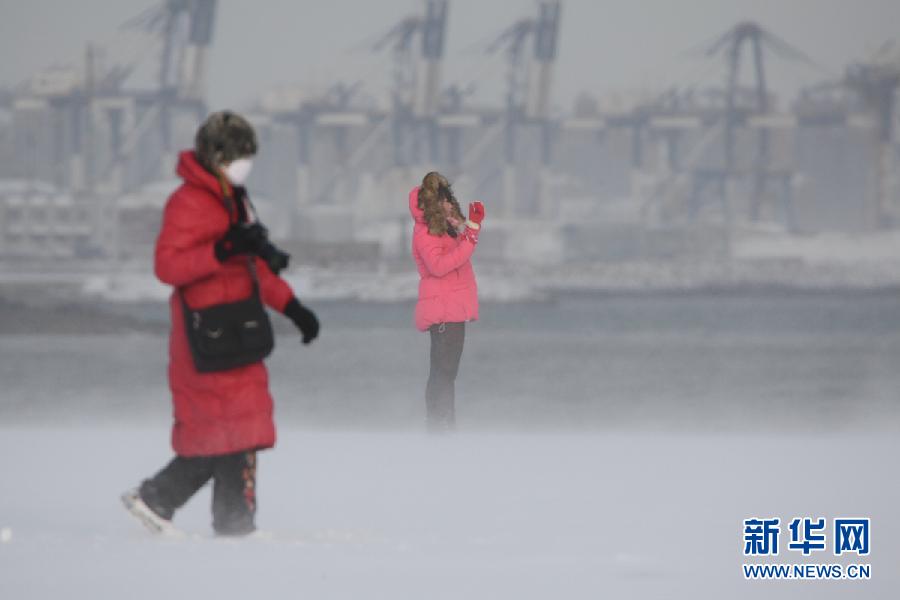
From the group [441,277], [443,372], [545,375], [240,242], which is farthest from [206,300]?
[545,375]

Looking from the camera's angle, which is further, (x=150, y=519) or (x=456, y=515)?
(x=456, y=515)

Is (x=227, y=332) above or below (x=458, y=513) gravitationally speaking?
above

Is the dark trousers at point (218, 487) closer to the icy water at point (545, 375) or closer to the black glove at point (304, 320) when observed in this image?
the black glove at point (304, 320)

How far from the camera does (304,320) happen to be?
3.26m

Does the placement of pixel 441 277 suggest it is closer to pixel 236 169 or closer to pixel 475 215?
pixel 475 215

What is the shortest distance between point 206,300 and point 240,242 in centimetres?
15

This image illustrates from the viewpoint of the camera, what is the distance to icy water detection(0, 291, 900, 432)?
1220cm

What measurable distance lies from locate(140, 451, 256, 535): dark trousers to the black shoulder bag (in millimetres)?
239

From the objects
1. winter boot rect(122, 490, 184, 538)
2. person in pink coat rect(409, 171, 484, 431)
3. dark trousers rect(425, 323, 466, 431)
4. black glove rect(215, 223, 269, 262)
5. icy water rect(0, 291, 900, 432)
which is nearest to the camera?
black glove rect(215, 223, 269, 262)

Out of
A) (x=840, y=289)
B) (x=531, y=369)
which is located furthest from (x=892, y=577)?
(x=840, y=289)

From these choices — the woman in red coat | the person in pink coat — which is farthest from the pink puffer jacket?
the woman in red coat

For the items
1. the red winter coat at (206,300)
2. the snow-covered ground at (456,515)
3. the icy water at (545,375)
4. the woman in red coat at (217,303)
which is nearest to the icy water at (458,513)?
the snow-covered ground at (456,515)

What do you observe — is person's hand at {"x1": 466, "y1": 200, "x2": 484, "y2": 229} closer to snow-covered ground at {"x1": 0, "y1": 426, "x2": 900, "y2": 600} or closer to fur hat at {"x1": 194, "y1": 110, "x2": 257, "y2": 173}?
snow-covered ground at {"x1": 0, "y1": 426, "x2": 900, "y2": 600}

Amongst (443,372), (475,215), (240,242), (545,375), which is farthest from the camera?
(545,375)
